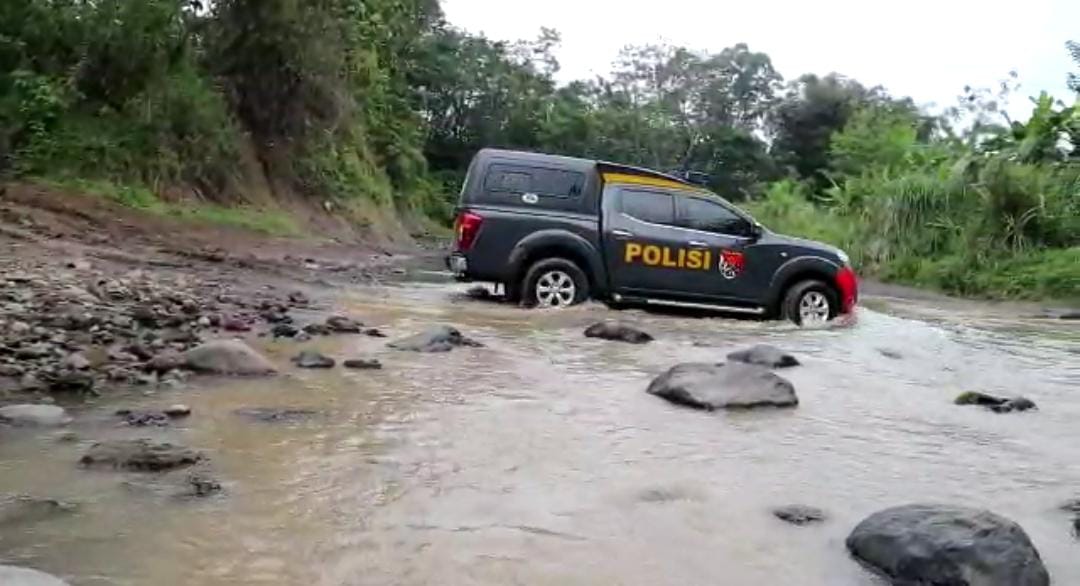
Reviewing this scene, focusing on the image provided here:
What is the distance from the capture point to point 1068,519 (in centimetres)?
450

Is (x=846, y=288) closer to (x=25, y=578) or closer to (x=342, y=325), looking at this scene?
(x=342, y=325)

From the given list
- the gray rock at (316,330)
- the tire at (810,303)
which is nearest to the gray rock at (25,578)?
the gray rock at (316,330)

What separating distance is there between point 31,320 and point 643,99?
58.7 metres

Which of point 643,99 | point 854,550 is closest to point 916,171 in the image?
point 854,550

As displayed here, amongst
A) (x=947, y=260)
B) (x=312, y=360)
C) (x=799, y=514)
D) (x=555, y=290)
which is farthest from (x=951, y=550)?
(x=947, y=260)

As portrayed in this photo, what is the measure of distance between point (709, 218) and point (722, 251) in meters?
0.41

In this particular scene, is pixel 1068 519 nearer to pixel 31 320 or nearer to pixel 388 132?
pixel 31 320

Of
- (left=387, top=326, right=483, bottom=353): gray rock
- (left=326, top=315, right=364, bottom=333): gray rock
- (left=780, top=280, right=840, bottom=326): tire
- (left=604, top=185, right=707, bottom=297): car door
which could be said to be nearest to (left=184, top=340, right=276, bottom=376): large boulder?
(left=387, top=326, right=483, bottom=353): gray rock

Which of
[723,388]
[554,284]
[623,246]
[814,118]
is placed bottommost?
[723,388]

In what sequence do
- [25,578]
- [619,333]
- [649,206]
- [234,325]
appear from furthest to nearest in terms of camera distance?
[649,206], [619,333], [234,325], [25,578]

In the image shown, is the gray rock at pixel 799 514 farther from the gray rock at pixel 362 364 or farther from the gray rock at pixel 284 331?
the gray rock at pixel 284 331

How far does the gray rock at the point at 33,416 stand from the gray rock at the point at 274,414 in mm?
843

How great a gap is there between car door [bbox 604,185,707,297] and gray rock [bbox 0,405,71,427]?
7.69 m

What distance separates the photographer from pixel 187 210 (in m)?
19.8
